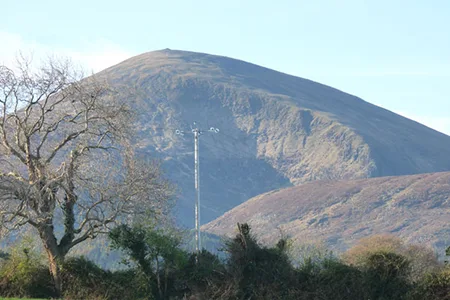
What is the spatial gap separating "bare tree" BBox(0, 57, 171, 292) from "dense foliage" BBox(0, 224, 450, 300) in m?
1.44

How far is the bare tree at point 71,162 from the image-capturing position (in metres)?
34.3

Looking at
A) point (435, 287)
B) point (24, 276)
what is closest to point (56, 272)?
point (24, 276)

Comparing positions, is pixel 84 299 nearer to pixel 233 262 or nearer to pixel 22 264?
pixel 22 264

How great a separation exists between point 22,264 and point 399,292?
560 inches

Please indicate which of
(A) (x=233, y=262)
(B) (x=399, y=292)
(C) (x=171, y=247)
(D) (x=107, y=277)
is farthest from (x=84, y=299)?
(B) (x=399, y=292)

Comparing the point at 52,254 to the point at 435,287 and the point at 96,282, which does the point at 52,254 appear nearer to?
the point at 96,282

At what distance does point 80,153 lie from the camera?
113 feet

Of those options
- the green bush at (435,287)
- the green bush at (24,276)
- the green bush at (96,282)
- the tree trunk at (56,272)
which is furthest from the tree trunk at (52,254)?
the green bush at (435,287)

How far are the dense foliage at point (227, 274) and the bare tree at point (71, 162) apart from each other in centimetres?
144

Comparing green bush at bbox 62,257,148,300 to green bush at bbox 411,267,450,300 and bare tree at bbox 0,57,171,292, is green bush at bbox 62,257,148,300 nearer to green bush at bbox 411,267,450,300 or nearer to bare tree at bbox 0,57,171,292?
bare tree at bbox 0,57,171,292

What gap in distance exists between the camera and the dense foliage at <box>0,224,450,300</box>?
2922 cm

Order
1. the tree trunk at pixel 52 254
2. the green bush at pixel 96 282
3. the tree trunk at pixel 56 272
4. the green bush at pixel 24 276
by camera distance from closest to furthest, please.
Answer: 1. the green bush at pixel 96 282
2. the green bush at pixel 24 276
3. the tree trunk at pixel 56 272
4. the tree trunk at pixel 52 254

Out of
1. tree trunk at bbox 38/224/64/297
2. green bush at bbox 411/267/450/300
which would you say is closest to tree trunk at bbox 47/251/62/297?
tree trunk at bbox 38/224/64/297

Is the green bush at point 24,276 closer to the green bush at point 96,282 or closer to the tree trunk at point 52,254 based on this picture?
the tree trunk at point 52,254
